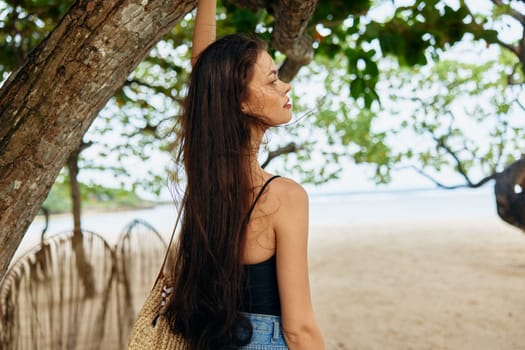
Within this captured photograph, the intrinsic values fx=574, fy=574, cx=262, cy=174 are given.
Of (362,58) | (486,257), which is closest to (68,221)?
(486,257)

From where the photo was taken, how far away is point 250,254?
1451 mm

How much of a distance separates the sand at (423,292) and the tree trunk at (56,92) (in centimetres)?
416

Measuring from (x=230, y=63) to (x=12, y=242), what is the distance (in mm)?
778

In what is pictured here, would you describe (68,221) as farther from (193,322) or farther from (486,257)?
(193,322)

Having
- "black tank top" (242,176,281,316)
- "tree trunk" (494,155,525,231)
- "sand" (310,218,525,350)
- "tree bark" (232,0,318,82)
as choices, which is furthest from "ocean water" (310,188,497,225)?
"black tank top" (242,176,281,316)

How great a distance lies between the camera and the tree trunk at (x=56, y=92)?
1.52m

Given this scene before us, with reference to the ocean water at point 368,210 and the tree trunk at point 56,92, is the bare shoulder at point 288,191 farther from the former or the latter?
the ocean water at point 368,210

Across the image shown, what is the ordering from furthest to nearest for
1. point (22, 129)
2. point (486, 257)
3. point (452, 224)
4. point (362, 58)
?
point (452, 224) < point (486, 257) < point (362, 58) < point (22, 129)

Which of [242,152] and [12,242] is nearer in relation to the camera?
[242,152]

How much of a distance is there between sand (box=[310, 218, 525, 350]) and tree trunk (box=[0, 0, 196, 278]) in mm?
4162

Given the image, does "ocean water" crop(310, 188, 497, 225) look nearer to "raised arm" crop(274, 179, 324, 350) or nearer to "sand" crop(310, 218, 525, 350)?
"sand" crop(310, 218, 525, 350)

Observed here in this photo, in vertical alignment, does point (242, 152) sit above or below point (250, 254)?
above

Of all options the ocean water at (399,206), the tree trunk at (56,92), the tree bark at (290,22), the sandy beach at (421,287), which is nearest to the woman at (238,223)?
the tree trunk at (56,92)

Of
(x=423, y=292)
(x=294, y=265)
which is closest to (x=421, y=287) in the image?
(x=423, y=292)
